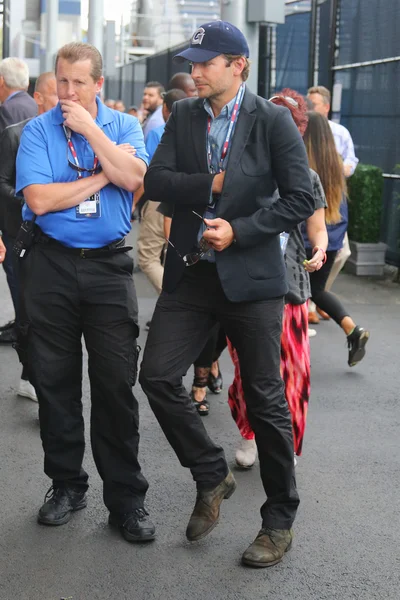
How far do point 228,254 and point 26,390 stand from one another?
9.67 ft

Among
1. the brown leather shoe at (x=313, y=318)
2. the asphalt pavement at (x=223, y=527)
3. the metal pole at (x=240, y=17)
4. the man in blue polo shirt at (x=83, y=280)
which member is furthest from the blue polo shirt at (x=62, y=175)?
the metal pole at (x=240, y=17)

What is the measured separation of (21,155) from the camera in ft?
14.5

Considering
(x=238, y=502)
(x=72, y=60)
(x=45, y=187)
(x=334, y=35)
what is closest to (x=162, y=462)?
Result: (x=238, y=502)

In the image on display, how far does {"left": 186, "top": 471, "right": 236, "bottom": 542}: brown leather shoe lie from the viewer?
443 centimetres

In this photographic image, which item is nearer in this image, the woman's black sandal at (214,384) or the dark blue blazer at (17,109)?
the woman's black sandal at (214,384)

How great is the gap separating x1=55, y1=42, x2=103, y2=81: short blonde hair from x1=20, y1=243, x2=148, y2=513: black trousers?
767mm

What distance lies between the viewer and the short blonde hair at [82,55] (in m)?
4.33

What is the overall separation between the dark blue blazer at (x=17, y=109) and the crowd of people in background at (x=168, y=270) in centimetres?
387

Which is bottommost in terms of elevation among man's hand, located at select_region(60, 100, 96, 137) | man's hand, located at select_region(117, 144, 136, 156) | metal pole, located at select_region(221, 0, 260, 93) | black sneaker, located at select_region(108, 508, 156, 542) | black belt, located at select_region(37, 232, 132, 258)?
black sneaker, located at select_region(108, 508, 156, 542)

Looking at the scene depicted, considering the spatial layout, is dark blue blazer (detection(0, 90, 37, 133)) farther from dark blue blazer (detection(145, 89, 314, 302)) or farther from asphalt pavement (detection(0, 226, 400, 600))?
dark blue blazer (detection(145, 89, 314, 302))

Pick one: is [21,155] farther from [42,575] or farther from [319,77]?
[319,77]

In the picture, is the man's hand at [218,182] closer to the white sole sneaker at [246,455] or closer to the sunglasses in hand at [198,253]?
the sunglasses in hand at [198,253]

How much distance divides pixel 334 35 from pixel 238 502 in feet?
34.1

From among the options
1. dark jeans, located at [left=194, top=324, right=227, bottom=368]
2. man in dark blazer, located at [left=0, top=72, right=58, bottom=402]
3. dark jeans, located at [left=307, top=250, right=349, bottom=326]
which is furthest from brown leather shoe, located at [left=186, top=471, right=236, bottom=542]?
dark jeans, located at [left=307, top=250, right=349, bottom=326]
